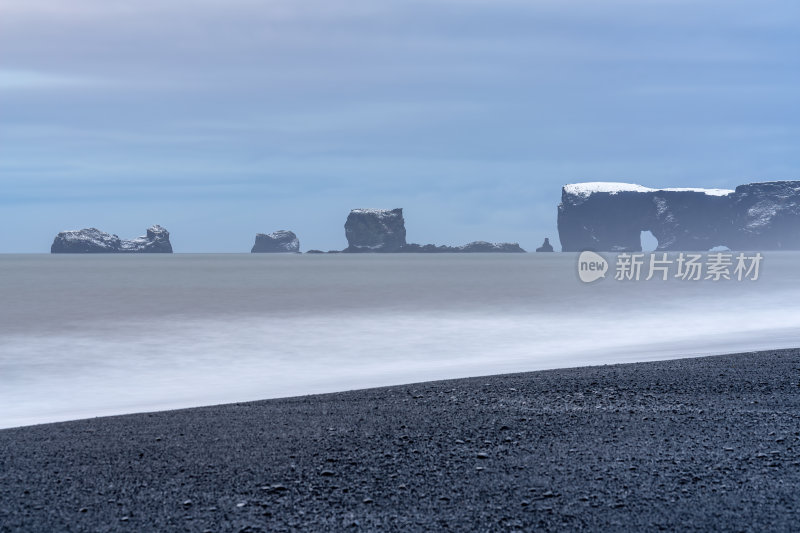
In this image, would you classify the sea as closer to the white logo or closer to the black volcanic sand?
the black volcanic sand

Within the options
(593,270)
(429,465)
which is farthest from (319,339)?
(593,270)

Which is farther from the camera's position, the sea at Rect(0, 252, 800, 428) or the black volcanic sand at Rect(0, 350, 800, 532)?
the sea at Rect(0, 252, 800, 428)

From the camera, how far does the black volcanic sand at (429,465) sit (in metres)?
5.00

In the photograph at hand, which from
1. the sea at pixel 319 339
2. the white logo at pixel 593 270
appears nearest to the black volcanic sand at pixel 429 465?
the sea at pixel 319 339

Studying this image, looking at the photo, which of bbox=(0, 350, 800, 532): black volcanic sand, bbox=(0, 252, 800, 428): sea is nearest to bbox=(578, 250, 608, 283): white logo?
bbox=(0, 252, 800, 428): sea

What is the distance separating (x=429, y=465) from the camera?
20.1ft

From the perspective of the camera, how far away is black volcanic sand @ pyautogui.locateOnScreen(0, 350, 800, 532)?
16.4ft

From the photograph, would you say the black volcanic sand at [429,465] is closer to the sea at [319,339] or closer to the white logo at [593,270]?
the sea at [319,339]

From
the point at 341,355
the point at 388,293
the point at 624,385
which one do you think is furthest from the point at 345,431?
the point at 388,293

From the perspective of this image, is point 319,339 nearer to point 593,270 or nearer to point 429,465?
point 429,465

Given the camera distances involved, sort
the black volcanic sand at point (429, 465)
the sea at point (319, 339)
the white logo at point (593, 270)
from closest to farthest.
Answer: the black volcanic sand at point (429, 465) → the sea at point (319, 339) → the white logo at point (593, 270)

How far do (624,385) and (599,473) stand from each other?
4.15 metres

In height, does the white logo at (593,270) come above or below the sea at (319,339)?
above

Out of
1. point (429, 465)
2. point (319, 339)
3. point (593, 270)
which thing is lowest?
point (429, 465)
